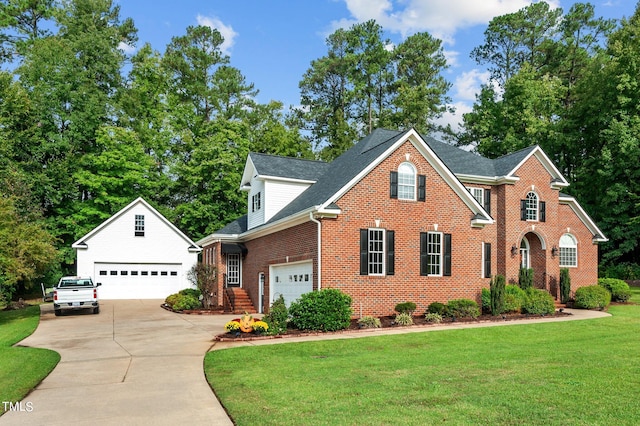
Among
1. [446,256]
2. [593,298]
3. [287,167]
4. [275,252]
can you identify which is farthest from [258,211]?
[593,298]

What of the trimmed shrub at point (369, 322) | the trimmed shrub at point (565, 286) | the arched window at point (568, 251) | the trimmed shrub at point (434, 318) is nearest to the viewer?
the trimmed shrub at point (369, 322)

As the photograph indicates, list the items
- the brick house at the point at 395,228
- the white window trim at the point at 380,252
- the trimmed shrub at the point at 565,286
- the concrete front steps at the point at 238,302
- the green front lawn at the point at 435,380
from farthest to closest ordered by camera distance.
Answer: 1. the trimmed shrub at the point at 565,286
2. the concrete front steps at the point at 238,302
3. the white window trim at the point at 380,252
4. the brick house at the point at 395,228
5. the green front lawn at the point at 435,380

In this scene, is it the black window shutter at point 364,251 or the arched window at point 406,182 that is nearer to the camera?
the black window shutter at point 364,251

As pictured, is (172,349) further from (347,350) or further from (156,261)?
(156,261)

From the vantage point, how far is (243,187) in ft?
95.7

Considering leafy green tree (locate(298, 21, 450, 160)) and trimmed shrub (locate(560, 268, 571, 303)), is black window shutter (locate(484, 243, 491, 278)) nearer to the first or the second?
trimmed shrub (locate(560, 268, 571, 303))

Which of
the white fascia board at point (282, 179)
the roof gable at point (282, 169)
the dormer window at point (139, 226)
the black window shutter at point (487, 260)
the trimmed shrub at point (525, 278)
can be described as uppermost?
the roof gable at point (282, 169)

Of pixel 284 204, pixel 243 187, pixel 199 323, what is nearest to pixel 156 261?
pixel 243 187

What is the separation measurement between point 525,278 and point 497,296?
6148 millimetres

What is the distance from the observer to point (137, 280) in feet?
116

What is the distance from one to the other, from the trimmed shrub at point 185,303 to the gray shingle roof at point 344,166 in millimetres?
4370

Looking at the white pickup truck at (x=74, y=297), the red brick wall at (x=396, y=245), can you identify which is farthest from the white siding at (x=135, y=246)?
the red brick wall at (x=396, y=245)

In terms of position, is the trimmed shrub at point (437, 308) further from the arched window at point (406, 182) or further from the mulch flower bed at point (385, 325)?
the arched window at point (406, 182)

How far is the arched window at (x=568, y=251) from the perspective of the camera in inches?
1132
